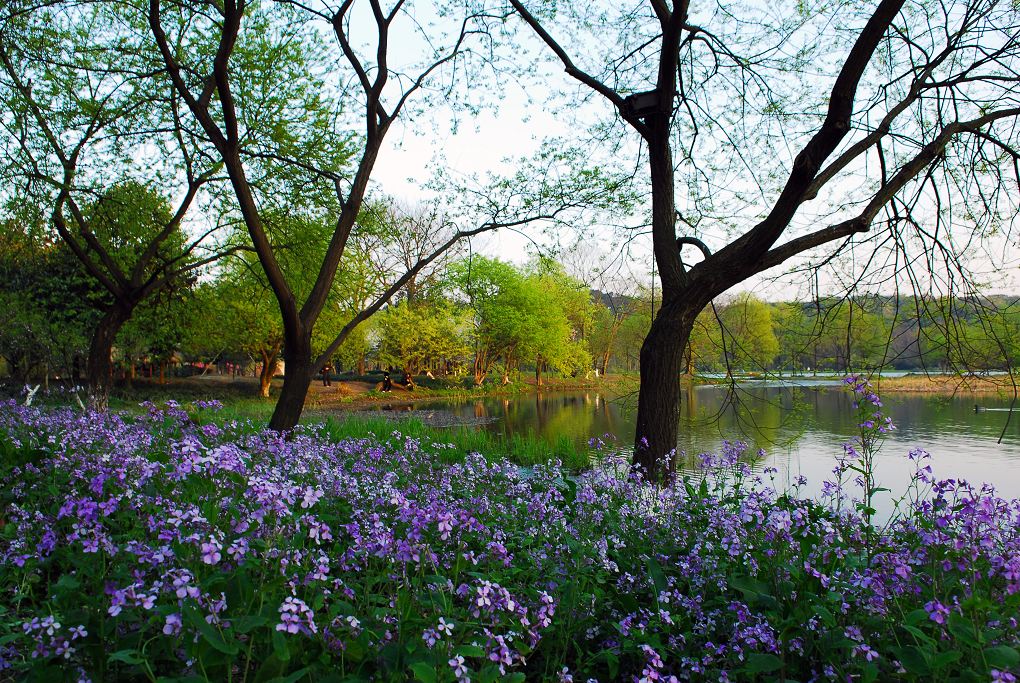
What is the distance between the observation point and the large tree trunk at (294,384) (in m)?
8.20

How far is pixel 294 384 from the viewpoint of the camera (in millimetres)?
8203

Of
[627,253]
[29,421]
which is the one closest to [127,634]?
[29,421]

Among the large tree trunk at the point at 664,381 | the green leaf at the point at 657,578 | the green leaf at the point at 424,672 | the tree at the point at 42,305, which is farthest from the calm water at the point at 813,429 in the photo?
the tree at the point at 42,305

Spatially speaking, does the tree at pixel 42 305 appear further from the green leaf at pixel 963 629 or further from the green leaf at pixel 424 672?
the green leaf at pixel 963 629

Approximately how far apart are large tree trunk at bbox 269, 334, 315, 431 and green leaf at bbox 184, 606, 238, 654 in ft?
22.2

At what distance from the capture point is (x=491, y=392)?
3672 centimetres

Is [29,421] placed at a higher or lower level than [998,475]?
higher

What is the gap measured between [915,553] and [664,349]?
3.88 metres

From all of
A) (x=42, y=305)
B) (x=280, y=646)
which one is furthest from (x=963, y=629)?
(x=42, y=305)

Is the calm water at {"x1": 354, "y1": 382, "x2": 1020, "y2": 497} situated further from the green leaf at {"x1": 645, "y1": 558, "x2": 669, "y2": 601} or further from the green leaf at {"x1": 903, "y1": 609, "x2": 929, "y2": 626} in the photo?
the green leaf at {"x1": 903, "y1": 609, "x2": 929, "y2": 626}

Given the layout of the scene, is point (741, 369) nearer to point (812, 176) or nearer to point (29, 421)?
point (812, 176)

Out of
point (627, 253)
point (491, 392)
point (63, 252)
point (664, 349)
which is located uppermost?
point (63, 252)

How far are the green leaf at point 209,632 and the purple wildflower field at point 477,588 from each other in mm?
10

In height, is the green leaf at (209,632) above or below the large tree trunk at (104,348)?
below
